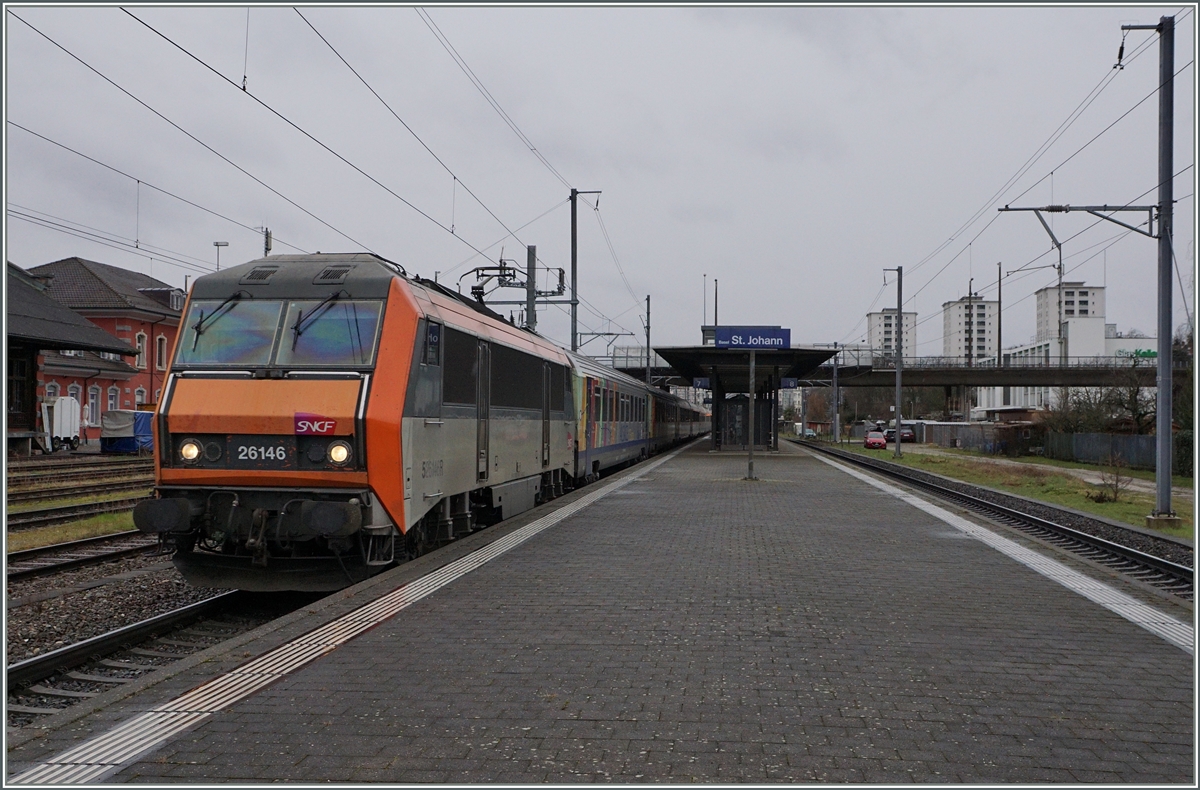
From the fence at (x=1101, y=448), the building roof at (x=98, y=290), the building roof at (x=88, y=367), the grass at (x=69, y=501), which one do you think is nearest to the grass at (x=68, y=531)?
the grass at (x=69, y=501)

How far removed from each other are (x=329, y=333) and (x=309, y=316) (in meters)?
0.29

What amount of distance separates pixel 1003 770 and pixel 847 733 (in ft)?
2.36

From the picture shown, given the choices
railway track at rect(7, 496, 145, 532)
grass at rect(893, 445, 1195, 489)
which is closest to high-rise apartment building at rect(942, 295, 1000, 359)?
grass at rect(893, 445, 1195, 489)

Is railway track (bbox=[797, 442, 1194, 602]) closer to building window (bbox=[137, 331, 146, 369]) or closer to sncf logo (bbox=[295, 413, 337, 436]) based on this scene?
sncf logo (bbox=[295, 413, 337, 436])

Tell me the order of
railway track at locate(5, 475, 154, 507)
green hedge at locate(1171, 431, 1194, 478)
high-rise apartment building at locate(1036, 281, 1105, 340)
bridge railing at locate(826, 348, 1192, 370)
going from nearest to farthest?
railway track at locate(5, 475, 154, 507) → green hedge at locate(1171, 431, 1194, 478) → bridge railing at locate(826, 348, 1192, 370) → high-rise apartment building at locate(1036, 281, 1105, 340)

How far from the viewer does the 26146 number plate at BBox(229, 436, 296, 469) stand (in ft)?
26.2

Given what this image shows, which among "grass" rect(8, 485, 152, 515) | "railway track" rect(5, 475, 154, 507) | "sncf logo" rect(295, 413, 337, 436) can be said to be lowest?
"grass" rect(8, 485, 152, 515)

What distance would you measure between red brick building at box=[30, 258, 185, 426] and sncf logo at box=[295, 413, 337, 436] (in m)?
36.2

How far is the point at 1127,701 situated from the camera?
5203 mm

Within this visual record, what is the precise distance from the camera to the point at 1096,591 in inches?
340

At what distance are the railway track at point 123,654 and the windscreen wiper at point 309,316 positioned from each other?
8.19 feet

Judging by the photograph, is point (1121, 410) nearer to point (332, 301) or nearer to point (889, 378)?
point (889, 378)

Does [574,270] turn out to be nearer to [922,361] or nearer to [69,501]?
[69,501]

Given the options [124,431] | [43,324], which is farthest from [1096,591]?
[124,431]
